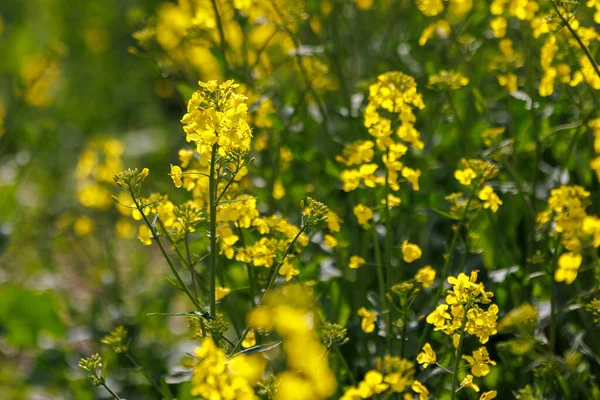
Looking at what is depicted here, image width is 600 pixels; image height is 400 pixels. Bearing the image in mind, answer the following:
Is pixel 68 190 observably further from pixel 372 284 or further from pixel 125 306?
pixel 372 284

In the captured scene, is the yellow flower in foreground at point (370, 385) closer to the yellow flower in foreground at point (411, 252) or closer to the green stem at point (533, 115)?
the yellow flower in foreground at point (411, 252)

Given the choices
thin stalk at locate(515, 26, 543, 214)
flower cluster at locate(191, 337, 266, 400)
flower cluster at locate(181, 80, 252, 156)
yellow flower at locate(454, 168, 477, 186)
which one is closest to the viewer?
flower cluster at locate(191, 337, 266, 400)

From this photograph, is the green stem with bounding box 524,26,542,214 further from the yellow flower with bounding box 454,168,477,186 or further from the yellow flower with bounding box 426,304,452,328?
the yellow flower with bounding box 426,304,452,328

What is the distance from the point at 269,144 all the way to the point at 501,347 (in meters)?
1.29

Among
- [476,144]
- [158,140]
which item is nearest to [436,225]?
[476,144]

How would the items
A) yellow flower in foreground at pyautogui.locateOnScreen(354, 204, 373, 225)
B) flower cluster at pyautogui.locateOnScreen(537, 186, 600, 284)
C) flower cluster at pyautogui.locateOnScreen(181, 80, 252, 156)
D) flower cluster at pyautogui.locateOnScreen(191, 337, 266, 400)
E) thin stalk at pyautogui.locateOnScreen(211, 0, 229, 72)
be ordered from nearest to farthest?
flower cluster at pyautogui.locateOnScreen(191, 337, 266, 400) → flower cluster at pyautogui.locateOnScreen(537, 186, 600, 284) → flower cluster at pyautogui.locateOnScreen(181, 80, 252, 156) → yellow flower in foreground at pyautogui.locateOnScreen(354, 204, 373, 225) → thin stalk at pyautogui.locateOnScreen(211, 0, 229, 72)

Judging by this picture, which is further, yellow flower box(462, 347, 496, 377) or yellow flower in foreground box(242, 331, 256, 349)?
yellow flower in foreground box(242, 331, 256, 349)

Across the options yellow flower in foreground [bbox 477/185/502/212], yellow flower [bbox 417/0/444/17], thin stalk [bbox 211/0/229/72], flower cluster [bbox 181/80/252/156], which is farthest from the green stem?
flower cluster [bbox 181/80/252/156]

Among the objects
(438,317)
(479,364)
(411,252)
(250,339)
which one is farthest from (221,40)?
(479,364)

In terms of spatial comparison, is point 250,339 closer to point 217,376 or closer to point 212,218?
point 212,218

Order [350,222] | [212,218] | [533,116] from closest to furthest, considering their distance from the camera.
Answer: [212,218] < [533,116] < [350,222]

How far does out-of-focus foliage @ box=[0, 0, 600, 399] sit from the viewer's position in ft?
5.80

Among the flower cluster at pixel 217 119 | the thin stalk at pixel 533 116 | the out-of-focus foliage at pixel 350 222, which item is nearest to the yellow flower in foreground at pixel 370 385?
the out-of-focus foliage at pixel 350 222

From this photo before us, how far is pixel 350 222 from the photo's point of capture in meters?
2.92
